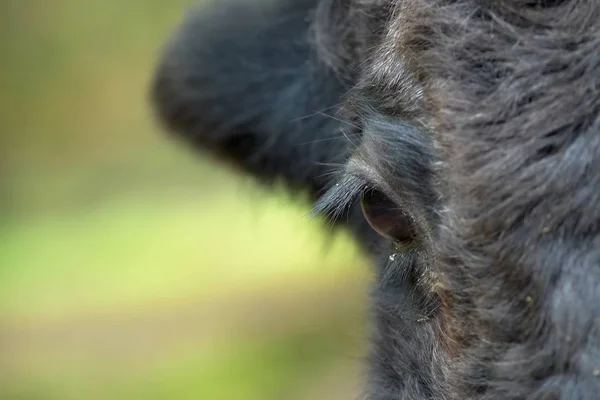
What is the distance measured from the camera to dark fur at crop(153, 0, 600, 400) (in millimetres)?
1110

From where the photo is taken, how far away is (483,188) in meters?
1.18

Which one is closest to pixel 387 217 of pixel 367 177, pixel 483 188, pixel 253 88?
pixel 367 177

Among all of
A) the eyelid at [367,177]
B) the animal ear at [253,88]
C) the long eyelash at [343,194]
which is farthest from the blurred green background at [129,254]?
the eyelid at [367,177]

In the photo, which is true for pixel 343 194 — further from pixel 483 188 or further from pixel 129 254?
pixel 129 254

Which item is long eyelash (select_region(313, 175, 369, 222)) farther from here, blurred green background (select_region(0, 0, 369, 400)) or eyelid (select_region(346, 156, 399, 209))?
blurred green background (select_region(0, 0, 369, 400))

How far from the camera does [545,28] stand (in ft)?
3.96

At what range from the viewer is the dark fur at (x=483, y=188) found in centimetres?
111

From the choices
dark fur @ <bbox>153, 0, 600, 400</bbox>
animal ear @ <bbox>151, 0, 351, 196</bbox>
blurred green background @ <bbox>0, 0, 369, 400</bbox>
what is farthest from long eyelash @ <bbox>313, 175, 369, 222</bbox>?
blurred green background @ <bbox>0, 0, 369, 400</bbox>

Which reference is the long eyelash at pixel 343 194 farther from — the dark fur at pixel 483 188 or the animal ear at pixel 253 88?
the animal ear at pixel 253 88

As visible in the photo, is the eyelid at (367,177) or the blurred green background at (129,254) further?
the blurred green background at (129,254)

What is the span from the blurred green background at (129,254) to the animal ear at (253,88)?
1.04 feet

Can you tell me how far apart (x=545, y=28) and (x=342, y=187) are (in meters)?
0.45

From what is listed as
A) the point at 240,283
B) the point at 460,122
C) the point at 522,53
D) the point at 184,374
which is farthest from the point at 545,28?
the point at 240,283

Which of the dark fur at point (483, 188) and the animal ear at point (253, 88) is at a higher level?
the dark fur at point (483, 188)
